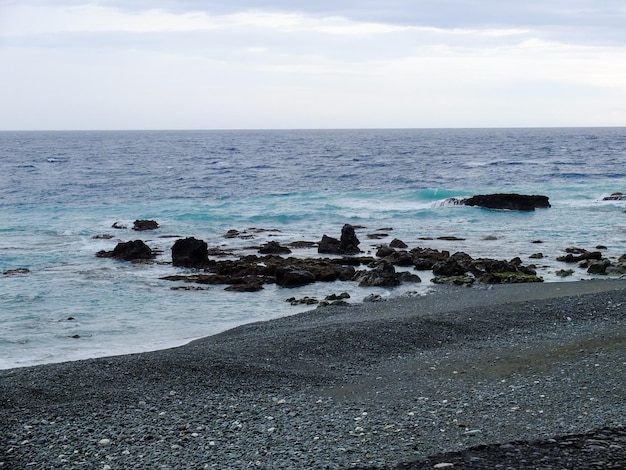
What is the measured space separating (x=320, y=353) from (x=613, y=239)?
68.1 ft

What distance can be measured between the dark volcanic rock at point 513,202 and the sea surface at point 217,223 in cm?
81

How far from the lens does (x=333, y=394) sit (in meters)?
10.7

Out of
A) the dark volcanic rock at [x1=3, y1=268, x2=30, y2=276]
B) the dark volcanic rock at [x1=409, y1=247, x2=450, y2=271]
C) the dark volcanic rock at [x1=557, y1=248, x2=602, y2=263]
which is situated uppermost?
the dark volcanic rock at [x1=557, y1=248, x2=602, y2=263]

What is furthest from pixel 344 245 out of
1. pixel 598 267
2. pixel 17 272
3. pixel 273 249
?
pixel 17 272

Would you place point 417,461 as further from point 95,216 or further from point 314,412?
point 95,216

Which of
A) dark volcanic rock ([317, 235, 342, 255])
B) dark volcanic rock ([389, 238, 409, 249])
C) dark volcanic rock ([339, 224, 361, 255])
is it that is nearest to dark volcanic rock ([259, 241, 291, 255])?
dark volcanic rock ([317, 235, 342, 255])

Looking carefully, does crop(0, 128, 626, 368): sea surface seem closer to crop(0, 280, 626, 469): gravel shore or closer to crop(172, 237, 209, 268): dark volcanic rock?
crop(172, 237, 209, 268): dark volcanic rock

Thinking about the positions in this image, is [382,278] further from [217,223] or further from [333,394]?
[217,223]

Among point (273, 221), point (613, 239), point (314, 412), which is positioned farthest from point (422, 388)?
point (273, 221)

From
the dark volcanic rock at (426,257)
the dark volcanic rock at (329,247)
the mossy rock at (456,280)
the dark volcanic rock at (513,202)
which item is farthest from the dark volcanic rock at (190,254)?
the dark volcanic rock at (513,202)

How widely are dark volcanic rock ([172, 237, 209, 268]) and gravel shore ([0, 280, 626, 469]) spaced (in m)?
9.58

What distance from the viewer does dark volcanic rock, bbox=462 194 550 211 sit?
3962cm

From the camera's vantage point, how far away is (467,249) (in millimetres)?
28094

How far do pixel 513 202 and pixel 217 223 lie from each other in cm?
1583
